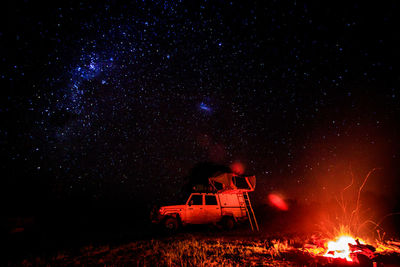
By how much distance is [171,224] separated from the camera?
1015 centimetres

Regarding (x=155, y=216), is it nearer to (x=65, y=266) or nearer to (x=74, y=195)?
(x=65, y=266)

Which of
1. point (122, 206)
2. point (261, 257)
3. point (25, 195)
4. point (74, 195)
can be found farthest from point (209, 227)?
point (25, 195)

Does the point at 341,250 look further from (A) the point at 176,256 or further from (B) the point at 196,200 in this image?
(B) the point at 196,200

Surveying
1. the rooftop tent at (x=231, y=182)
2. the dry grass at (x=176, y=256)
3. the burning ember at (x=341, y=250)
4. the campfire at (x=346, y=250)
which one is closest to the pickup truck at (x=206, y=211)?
the rooftop tent at (x=231, y=182)

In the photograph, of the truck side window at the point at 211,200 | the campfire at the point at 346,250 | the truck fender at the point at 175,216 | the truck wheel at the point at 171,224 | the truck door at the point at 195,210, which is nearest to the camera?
the campfire at the point at 346,250

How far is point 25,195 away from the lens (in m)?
19.6

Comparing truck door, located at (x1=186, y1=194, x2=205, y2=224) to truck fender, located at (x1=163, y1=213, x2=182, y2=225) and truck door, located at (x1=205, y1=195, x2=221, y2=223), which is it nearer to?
truck door, located at (x1=205, y1=195, x2=221, y2=223)

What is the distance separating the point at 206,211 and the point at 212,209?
0.40 metres

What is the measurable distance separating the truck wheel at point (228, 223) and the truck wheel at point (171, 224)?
9.92 ft

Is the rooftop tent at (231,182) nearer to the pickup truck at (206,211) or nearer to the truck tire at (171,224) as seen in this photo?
the pickup truck at (206,211)

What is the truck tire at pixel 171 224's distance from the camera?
394 inches

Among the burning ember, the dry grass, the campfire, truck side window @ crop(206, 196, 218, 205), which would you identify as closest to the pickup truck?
truck side window @ crop(206, 196, 218, 205)

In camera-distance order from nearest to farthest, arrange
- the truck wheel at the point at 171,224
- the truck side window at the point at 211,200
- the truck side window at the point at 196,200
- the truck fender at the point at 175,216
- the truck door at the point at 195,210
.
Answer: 1. the truck wheel at the point at 171,224
2. the truck fender at the point at 175,216
3. the truck door at the point at 195,210
4. the truck side window at the point at 196,200
5. the truck side window at the point at 211,200

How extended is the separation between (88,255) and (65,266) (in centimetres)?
95
